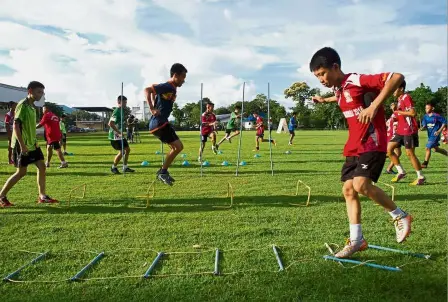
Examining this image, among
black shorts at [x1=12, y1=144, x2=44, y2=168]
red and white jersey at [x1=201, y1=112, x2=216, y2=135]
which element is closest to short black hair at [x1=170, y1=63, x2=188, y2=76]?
black shorts at [x1=12, y1=144, x2=44, y2=168]

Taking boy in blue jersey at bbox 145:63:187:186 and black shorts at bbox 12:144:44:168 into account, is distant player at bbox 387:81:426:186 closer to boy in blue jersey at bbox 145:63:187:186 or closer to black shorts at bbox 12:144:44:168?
boy in blue jersey at bbox 145:63:187:186

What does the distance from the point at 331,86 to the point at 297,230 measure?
206 centimetres

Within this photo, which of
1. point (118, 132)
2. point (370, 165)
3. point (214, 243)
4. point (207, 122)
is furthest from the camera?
point (207, 122)

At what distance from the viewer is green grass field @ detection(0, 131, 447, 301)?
11.5 ft

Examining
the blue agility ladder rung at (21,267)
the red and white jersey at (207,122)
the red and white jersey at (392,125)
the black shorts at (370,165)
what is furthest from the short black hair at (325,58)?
the red and white jersey at (207,122)

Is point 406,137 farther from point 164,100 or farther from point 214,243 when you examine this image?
point 214,243

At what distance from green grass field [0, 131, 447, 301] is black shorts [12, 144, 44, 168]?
79 centimetres

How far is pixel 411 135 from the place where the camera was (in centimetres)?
966

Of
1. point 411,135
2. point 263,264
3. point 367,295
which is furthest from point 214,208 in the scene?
point 411,135

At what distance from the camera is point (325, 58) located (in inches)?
171

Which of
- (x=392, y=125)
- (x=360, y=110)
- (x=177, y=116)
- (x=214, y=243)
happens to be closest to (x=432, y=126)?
(x=392, y=125)

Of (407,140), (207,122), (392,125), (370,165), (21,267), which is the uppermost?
(207,122)

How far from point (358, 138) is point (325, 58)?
958 mm

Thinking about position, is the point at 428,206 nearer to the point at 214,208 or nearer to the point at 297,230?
the point at 297,230
